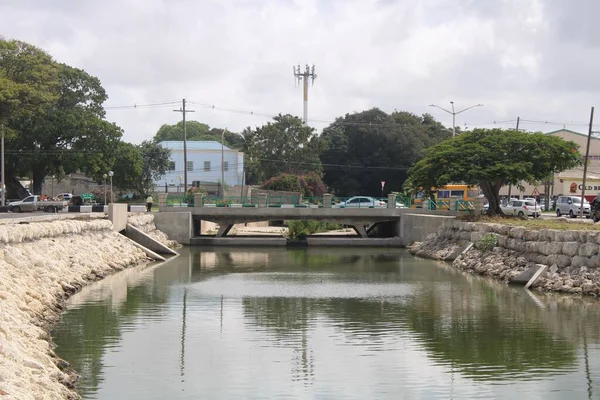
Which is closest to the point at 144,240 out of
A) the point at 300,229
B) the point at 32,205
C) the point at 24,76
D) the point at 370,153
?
the point at 24,76

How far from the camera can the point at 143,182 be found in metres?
92.4

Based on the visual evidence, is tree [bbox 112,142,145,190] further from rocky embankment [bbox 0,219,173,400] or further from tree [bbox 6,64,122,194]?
rocky embankment [bbox 0,219,173,400]

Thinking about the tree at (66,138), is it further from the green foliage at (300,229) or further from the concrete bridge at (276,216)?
the green foliage at (300,229)

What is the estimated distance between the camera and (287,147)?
8881 centimetres

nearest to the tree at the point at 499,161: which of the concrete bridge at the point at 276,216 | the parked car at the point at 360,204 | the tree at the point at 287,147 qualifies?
the concrete bridge at the point at 276,216

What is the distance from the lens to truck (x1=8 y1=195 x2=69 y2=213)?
192 ft

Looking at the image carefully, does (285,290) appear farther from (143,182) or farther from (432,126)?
(432,126)

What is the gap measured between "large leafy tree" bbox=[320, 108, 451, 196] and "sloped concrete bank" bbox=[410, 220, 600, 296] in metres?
45.9


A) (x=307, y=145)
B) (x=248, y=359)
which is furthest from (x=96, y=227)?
(x=307, y=145)

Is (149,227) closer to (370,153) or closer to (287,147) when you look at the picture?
(287,147)

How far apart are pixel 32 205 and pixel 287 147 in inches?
1389

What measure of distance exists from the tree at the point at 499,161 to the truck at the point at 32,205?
2877 cm

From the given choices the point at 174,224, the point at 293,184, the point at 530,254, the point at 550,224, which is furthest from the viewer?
the point at 293,184

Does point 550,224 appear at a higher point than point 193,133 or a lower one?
lower
